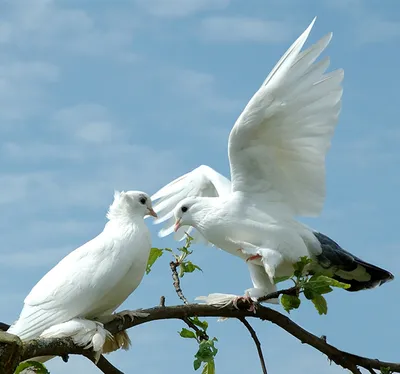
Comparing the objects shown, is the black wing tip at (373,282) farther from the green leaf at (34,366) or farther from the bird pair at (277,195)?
the green leaf at (34,366)

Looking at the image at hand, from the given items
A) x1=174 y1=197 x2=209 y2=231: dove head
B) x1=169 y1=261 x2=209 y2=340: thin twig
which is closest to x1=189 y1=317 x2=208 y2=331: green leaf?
x1=169 y1=261 x2=209 y2=340: thin twig

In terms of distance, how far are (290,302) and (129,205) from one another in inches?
Answer: 62.7

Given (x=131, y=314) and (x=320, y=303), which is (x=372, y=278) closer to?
(x=320, y=303)

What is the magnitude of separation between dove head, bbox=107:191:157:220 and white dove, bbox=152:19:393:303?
4.39 feet

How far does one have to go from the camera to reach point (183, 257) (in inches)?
343

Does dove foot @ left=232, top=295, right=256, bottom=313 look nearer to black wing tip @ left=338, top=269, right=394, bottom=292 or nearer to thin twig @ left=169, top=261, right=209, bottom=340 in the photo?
thin twig @ left=169, top=261, right=209, bottom=340

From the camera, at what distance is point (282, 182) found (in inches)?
381

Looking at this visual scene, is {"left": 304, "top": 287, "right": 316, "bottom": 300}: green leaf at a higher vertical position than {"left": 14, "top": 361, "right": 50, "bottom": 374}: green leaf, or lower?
higher

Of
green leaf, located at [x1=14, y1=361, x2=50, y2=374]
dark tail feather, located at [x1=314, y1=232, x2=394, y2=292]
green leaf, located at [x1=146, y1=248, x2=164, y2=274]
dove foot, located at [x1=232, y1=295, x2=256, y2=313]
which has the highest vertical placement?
dark tail feather, located at [x1=314, y1=232, x2=394, y2=292]

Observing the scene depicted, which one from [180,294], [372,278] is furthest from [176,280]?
[372,278]

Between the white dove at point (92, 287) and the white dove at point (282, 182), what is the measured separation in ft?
4.79

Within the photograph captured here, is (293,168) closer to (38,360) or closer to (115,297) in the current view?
(115,297)

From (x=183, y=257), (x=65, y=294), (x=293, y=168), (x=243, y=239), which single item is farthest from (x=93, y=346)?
(x=293, y=168)

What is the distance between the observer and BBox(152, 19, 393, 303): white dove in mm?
9047
